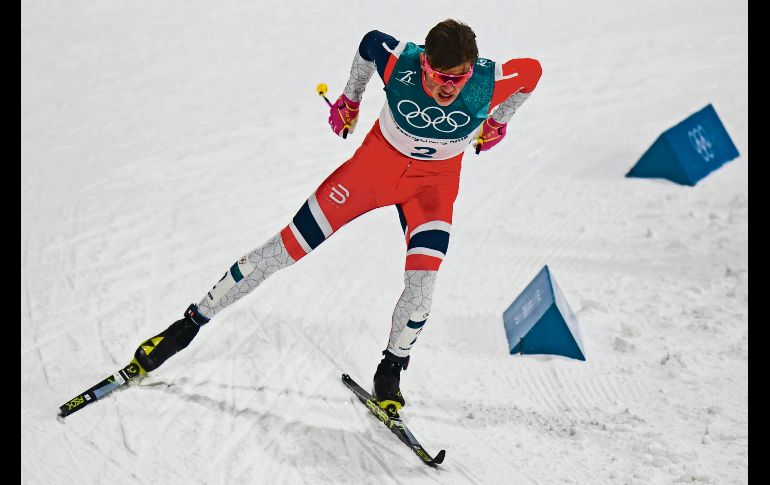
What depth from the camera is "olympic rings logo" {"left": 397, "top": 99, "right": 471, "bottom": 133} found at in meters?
3.92

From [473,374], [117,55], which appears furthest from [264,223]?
[117,55]

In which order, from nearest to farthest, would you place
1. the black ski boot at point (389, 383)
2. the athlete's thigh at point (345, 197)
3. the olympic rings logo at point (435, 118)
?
the olympic rings logo at point (435, 118) < the athlete's thigh at point (345, 197) < the black ski boot at point (389, 383)

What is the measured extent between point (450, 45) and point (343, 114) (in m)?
0.81

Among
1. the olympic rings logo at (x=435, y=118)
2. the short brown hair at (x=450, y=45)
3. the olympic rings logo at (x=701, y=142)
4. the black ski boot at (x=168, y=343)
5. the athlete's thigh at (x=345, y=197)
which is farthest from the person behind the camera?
the olympic rings logo at (x=701, y=142)

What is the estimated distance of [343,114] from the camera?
4297 mm

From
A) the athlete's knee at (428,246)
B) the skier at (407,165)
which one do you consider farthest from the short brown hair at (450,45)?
the athlete's knee at (428,246)

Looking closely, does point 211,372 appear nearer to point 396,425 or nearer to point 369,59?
point 396,425

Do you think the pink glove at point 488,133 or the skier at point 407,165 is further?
the pink glove at point 488,133

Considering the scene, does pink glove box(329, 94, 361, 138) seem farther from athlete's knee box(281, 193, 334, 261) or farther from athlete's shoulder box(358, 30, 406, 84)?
athlete's knee box(281, 193, 334, 261)

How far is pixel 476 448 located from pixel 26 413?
2.30m

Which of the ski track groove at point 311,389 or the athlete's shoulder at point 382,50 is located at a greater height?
the athlete's shoulder at point 382,50

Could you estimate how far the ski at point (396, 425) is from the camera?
4.03m

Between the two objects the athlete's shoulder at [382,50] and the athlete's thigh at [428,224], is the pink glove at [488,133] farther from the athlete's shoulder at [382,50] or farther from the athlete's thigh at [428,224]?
the athlete's shoulder at [382,50]

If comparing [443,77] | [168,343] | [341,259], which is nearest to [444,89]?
[443,77]
